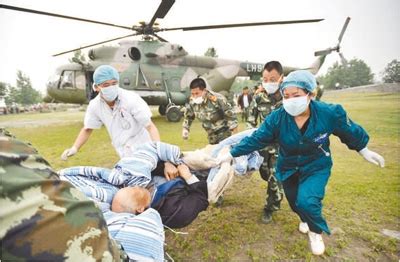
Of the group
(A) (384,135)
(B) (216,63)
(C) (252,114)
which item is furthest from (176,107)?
(C) (252,114)

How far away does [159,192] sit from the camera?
7.62 feet

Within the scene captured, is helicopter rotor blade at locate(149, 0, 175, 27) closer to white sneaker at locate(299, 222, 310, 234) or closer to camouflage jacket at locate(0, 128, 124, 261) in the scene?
white sneaker at locate(299, 222, 310, 234)

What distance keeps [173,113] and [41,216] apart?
1153 cm

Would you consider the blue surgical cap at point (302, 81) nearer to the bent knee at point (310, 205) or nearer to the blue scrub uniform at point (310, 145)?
the blue scrub uniform at point (310, 145)

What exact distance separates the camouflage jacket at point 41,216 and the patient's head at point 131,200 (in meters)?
1.19

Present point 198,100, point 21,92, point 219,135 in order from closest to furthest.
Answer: point 198,100
point 219,135
point 21,92

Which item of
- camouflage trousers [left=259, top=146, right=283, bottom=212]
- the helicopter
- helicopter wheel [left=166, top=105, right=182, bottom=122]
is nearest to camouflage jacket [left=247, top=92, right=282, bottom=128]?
camouflage trousers [left=259, top=146, right=283, bottom=212]

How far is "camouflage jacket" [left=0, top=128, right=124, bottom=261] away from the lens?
611 millimetres

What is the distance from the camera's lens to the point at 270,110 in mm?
3221

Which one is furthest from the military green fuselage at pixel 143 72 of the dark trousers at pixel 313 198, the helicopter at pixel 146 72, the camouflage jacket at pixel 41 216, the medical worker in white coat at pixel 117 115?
the camouflage jacket at pixel 41 216

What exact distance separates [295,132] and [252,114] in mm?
1172

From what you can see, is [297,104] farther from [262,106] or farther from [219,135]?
[219,135]

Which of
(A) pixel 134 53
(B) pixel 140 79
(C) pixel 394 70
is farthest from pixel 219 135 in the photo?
(C) pixel 394 70

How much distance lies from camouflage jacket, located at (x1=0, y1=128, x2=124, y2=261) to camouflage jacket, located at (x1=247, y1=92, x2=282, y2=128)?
271cm
